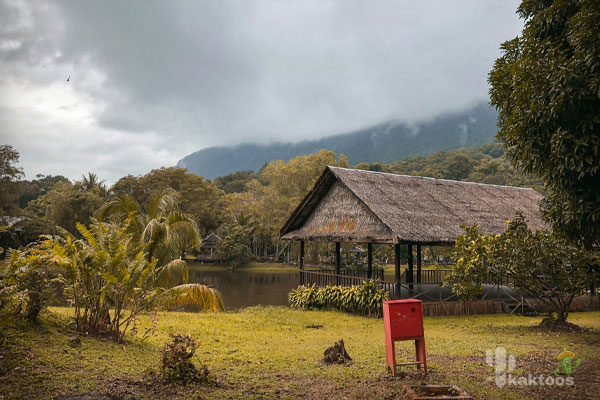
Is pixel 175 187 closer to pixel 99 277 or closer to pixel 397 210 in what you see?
pixel 397 210

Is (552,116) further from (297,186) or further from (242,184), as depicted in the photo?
(242,184)

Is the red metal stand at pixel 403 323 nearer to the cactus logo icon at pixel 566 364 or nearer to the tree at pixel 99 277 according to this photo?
the cactus logo icon at pixel 566 364

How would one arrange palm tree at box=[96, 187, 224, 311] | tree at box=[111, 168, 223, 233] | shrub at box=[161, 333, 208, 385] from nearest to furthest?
shrub at box=[161, 333, 208, 385] → palm tree at box=[96, 187, 224, 311] → tree at box=[111, 168, 223, 233]

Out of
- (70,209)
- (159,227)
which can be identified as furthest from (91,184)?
(159,227)

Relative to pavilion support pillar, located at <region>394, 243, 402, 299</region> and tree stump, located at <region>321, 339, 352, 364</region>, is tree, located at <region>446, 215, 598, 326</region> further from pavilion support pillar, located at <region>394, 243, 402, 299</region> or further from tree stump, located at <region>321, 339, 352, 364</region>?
tree stump, located at <region>321, 339, 352, 364</region>

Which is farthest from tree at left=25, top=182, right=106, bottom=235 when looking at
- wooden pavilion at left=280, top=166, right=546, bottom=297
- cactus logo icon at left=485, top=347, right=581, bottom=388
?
cactus logo icon at left=485, top=347, right=581, bottom=388

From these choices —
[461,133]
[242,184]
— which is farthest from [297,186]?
[461,133]

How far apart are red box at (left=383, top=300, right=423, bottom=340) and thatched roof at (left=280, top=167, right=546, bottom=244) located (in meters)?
7.40

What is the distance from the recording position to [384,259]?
42562 millimetres

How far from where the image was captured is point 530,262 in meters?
9.38

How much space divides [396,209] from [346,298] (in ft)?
11.2

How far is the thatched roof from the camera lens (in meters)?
13.3

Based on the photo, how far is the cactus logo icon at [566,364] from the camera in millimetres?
5425

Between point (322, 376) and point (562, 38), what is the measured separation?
589cm
